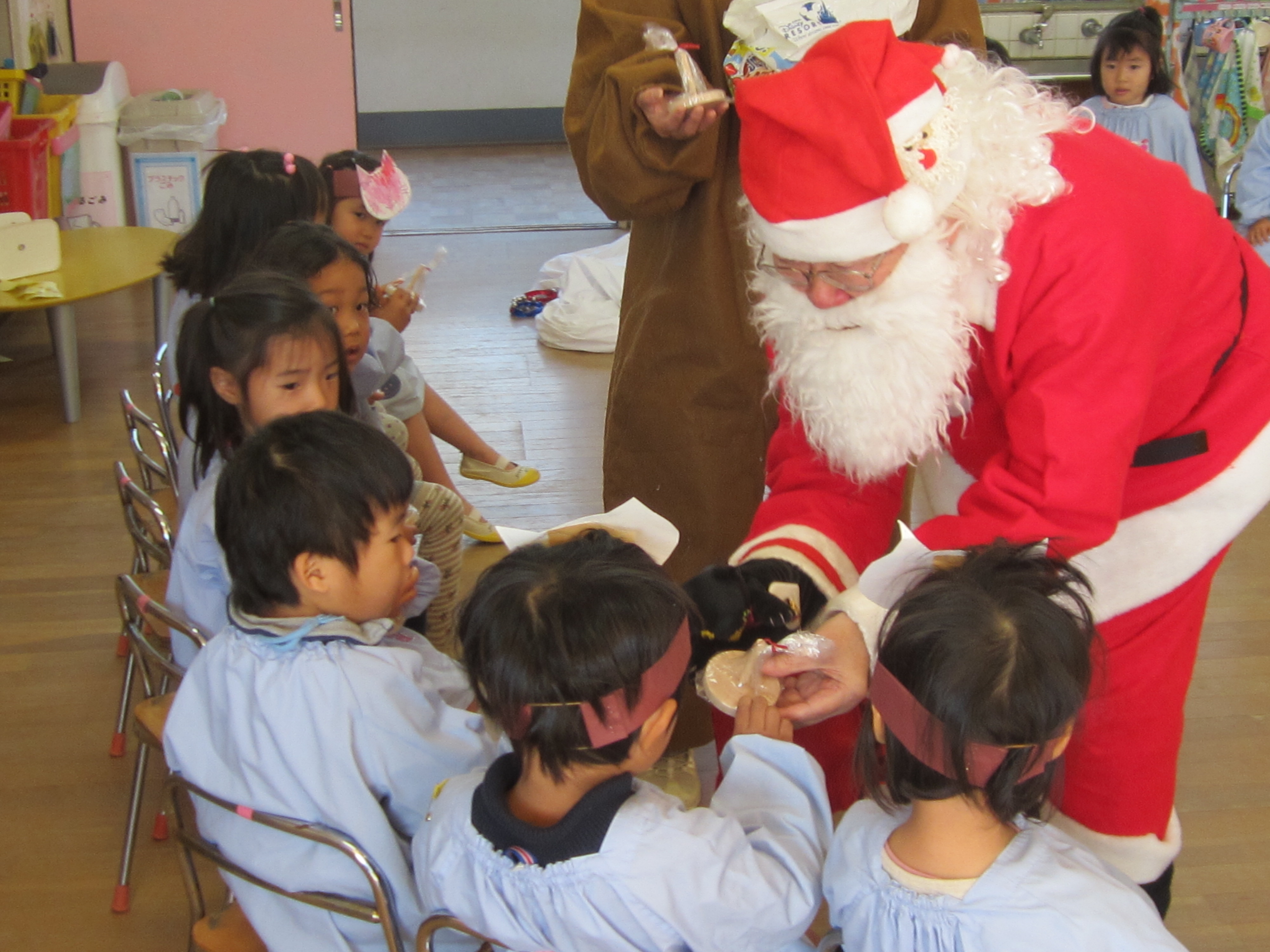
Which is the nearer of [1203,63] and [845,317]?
[845,317]

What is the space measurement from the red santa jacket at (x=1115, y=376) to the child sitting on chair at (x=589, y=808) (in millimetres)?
357

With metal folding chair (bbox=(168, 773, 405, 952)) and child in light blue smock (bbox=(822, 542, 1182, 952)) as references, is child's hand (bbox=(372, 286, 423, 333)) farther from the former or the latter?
child in light blue smock (bbox=(822, 542, 1182, 952))

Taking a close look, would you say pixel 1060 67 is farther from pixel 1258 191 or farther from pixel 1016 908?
pixel 1016 908

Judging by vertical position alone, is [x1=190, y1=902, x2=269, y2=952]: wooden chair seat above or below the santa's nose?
below

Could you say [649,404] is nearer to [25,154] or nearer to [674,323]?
[674,323]

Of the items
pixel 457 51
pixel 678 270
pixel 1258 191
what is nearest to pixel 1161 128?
pixel 1258 191

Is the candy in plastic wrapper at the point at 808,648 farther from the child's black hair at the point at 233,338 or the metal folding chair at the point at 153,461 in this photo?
the metal folding chair at the point at 153,461

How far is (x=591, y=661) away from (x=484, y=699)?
0.42 feet

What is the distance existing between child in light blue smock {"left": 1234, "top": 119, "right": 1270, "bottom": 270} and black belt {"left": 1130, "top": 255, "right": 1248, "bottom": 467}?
11.6 ft

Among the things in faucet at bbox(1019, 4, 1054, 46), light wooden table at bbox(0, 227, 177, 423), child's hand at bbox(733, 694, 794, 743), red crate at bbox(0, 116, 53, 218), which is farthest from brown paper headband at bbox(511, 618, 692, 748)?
faucet at bbox(1019, 4, 1054, 46)

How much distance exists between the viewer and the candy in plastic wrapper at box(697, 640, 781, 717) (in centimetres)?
144

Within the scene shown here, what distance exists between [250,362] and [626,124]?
0.76 m

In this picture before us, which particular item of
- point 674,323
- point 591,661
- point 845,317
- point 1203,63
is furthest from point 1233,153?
point 591,661

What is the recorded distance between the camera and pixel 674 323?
1970 mm
